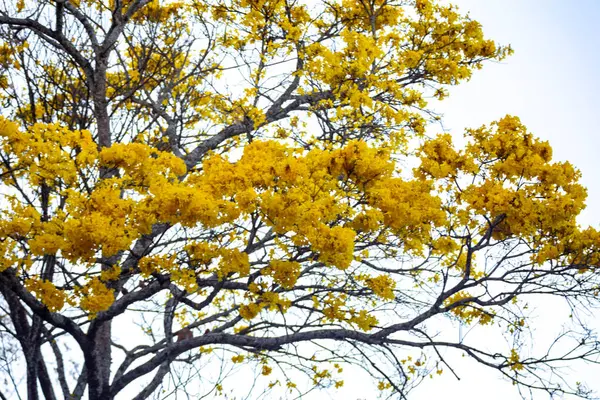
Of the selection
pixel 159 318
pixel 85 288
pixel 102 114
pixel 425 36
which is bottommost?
pixel 85 288

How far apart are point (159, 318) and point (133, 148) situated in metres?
3.94

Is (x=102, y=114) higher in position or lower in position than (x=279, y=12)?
lower

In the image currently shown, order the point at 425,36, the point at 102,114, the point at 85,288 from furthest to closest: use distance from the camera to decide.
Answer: the point at 425,36 < the point at 102,114 < the point at 85,288

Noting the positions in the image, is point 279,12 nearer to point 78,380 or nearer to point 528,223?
point 528,223

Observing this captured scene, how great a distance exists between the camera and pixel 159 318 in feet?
26.8

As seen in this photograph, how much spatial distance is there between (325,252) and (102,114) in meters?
4.04

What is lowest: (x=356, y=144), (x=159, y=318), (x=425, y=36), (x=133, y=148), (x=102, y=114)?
(x=356, y=144)

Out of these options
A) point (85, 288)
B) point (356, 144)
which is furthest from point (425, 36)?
point (85, 288)

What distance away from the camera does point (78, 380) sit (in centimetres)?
771

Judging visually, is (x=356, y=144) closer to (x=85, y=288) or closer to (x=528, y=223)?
(x=528, y=223)

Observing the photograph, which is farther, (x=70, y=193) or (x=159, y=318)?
(x=159, y=318)

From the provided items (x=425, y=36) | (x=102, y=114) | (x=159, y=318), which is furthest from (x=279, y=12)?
(x=159, y=318)

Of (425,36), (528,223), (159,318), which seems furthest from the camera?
(425,36)

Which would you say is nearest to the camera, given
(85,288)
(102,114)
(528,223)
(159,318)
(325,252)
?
(325,252)
